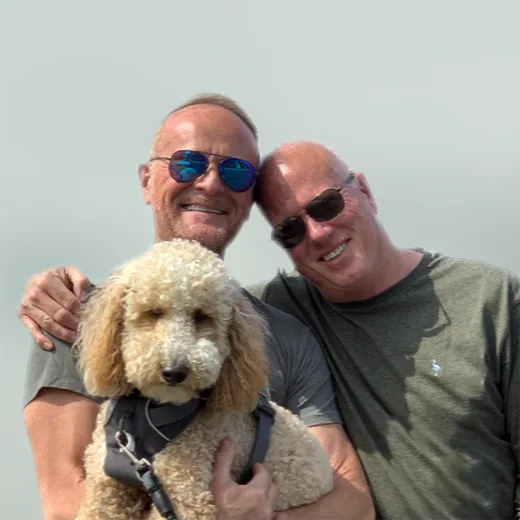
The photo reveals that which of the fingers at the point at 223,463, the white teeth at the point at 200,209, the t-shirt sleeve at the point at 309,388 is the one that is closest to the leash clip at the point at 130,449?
the fingers at the point at 223,463

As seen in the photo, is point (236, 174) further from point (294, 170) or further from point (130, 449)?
point (130, 449)

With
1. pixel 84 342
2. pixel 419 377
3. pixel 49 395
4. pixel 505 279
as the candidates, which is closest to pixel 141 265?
pixel 84 342

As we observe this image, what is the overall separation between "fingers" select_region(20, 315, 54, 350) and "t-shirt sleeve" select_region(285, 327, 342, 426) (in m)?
1.20

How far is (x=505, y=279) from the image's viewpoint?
3.76m

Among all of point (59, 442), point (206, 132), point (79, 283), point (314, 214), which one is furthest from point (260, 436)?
point (206, 132)

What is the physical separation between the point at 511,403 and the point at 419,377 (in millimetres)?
497

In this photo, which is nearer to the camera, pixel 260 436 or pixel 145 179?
pixel 260 436

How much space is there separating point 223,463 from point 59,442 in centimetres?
77

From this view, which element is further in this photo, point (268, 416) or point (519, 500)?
point (519, 500)

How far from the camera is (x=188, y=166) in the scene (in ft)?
12.4

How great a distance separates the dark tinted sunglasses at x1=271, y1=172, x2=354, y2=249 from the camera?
3832mm

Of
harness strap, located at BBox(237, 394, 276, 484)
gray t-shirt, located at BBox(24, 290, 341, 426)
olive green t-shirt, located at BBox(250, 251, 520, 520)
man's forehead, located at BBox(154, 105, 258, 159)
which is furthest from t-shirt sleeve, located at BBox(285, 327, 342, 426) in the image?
man's forehead, located at BBox(154, 105, 258, 159)

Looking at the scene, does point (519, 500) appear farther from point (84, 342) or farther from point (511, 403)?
point (84, 342)

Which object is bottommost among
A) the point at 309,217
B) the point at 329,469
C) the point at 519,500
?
the point at 519,500
